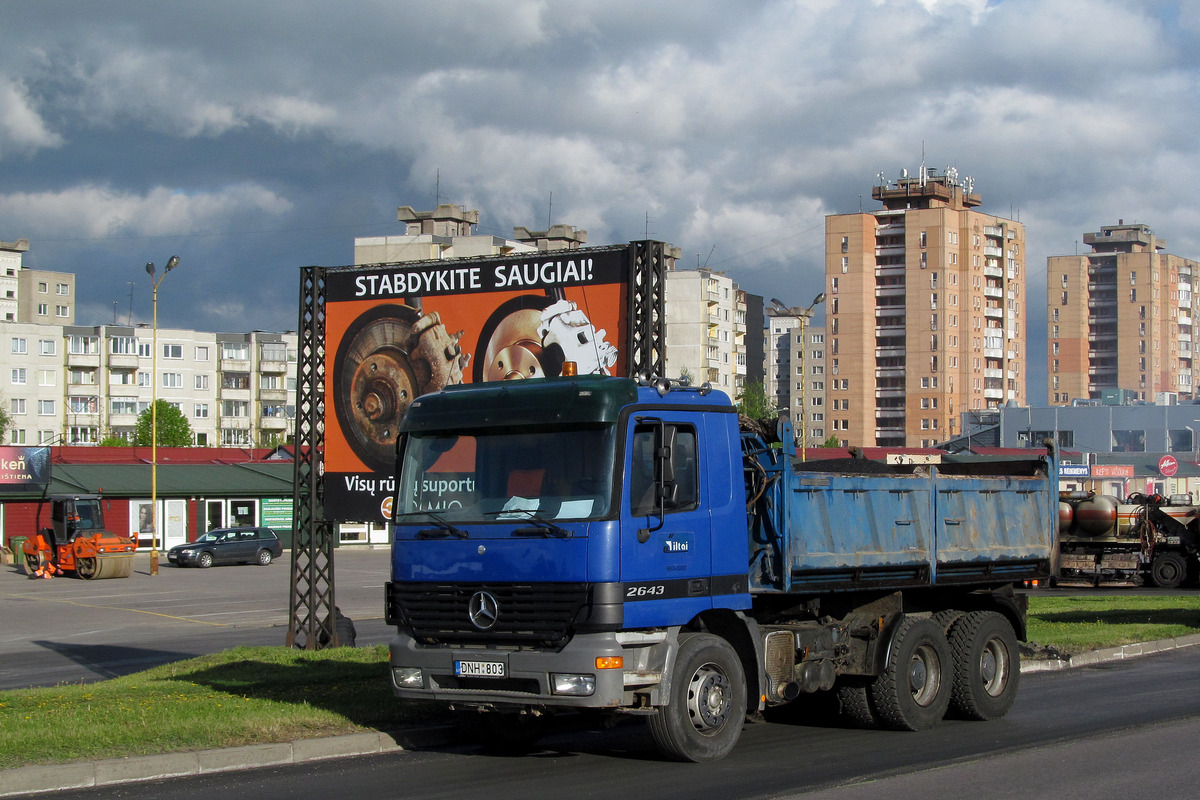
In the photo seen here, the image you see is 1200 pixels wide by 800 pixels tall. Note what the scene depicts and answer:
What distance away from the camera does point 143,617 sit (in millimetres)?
29375

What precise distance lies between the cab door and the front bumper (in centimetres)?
33

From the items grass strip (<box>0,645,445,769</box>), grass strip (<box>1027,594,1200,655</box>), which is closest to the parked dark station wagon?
grass strip (<box>1027,594,1200,655</box>)

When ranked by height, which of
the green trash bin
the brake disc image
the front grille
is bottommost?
the green trash bin

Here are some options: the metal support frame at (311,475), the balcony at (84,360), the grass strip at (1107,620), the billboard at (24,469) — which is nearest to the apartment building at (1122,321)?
the balcony at (84,360)

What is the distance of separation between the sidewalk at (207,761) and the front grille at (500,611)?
1.29m

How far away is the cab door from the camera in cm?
893

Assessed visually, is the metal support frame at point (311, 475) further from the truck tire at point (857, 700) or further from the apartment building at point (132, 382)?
the apartment building at point (132, 382)

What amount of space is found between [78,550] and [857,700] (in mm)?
36757

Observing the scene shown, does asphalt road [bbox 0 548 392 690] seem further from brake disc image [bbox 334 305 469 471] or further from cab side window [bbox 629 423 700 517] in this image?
cab side window [bbox 629 423 700 517]

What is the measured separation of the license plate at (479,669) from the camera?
8977 mm

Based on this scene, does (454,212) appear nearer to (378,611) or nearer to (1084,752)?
(378,611)

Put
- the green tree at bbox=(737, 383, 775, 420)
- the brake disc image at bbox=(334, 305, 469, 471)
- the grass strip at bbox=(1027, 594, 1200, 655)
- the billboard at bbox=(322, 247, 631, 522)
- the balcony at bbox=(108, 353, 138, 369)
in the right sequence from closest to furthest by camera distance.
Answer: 1. the billboard at bbox=(322, 247, 631, 522)
2. the brake disc image at bbox=(334, 305, 469, 471)
3. the grass strip at bbox=(1027, 594, 1200, 655)
4. the balcony at bbox=(108, 353, 138, 369)
5. the green tree at bbox=(737, 383, 775, 420)

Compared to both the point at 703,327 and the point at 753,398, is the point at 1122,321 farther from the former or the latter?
the point at 703,327

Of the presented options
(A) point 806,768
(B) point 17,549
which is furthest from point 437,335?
(B) point 17,549
